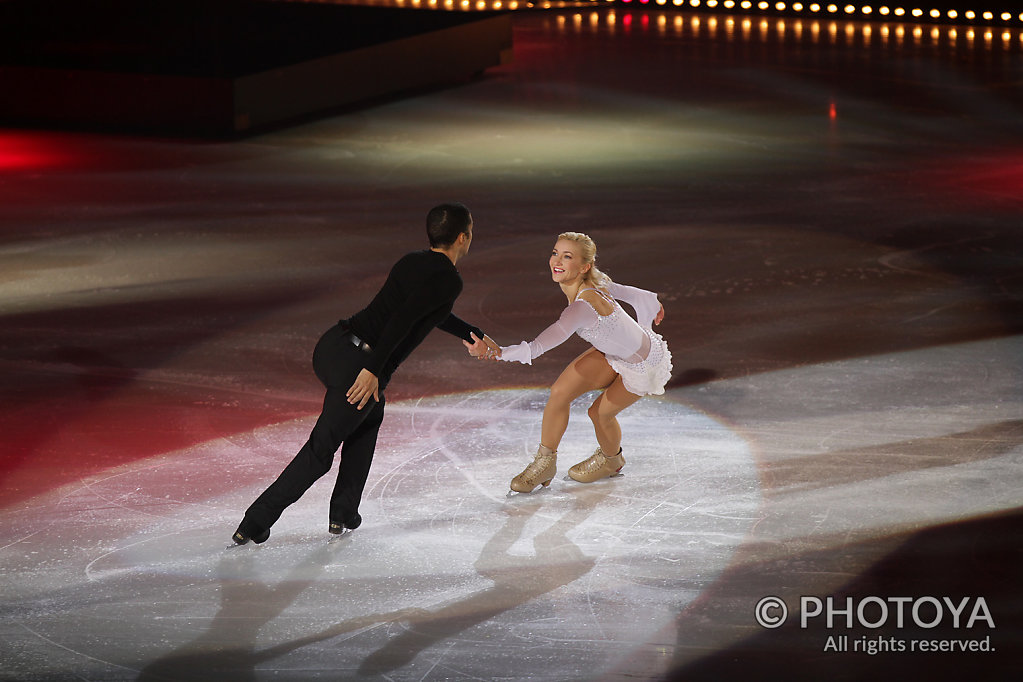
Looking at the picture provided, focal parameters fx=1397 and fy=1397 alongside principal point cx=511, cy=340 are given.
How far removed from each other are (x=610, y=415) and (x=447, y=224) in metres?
1.50

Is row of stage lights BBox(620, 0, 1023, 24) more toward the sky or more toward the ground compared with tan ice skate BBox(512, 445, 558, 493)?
more toward the sky

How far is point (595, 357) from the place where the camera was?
260 inches

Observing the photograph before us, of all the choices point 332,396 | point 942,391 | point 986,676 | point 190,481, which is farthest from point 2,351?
point 986,676

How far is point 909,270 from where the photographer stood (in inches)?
416

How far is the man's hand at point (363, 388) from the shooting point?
5.66 metres

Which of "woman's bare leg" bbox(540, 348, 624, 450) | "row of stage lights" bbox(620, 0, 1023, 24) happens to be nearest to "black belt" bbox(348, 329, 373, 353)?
"woman's bare leg" bbox(540, 348, 624, 450)

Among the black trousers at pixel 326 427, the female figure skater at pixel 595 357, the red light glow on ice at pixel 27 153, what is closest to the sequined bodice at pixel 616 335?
the female figure skater at pixel 595 357

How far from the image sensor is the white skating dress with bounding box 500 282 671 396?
6.27 meters

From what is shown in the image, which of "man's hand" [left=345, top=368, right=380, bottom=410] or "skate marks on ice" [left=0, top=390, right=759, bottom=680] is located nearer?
"skate marks on ice" [left=0, top=390, right=759, bottom=680]

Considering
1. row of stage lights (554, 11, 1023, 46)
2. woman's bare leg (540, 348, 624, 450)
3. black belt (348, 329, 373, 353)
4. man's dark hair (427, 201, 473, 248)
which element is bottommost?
woman's bare leg (540, 348, 624, 450)

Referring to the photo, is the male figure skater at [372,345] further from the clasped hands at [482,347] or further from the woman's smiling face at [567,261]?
the woman's smiling face at [567,261]

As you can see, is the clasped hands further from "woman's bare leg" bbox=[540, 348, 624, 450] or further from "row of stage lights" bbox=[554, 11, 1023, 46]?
"row of stage lights" bbox=[554, 11, 1023, 46]

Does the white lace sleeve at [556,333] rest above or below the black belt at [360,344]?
below

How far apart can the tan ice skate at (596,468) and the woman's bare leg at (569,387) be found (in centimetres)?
20
